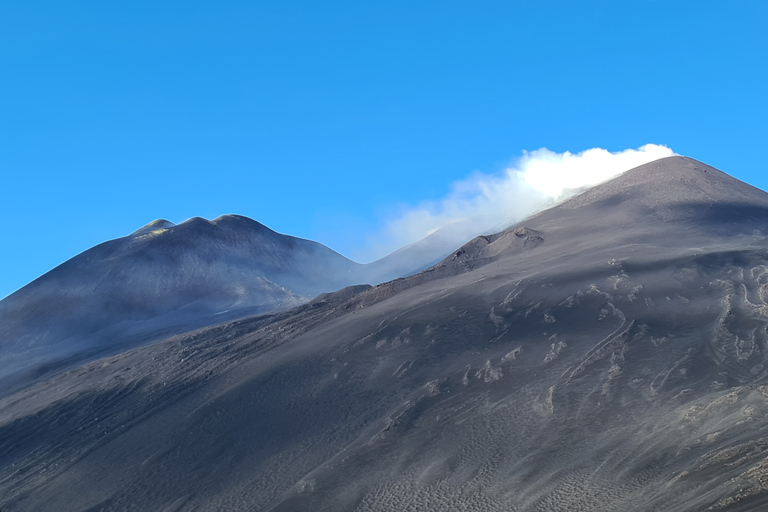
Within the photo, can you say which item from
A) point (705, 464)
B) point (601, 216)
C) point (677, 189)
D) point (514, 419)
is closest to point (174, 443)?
point (514, 419)

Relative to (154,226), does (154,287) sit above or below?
below

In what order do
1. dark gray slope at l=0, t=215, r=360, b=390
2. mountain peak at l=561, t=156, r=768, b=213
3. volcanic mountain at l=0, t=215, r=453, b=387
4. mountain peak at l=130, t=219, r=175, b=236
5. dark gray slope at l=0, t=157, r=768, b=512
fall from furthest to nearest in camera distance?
1. mountain peak at l=130, t=219, r=175, b=236
2. dark gray slope at l=0, t=215, r=360, b=390
3. volcanic mountain at l=0, t=215, r=453, b=387
4. mountain peak at l=561, t=156, r=768, b=213
5. dark gray slope at l=0, t=157, r=768, b=512

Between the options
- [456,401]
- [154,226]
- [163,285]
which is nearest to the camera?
[456,401]

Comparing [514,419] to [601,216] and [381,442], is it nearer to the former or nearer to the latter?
[381,442]

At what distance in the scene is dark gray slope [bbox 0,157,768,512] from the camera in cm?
3148

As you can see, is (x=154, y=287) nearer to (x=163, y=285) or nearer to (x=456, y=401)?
(x=163, y=285)

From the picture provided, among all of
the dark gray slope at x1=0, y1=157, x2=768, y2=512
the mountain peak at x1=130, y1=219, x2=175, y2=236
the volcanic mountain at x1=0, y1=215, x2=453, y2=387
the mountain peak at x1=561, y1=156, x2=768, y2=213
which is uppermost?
the mountain peak at x1=130, y1=219, x2=175, y2=236

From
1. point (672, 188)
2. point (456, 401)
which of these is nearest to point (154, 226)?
point (672, 188)

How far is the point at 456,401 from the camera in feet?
137

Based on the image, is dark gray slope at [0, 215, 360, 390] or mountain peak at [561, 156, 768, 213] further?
dark gray slope at [0, 215, 360, 390]

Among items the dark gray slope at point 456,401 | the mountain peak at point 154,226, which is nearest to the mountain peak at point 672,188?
the dark gray slope at point 456,401

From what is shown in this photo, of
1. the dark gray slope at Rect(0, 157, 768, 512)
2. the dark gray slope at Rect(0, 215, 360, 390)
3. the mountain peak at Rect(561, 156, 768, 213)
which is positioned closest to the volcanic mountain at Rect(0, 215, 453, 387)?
the dark gray slope at Rect(0, 215, 360, 390)

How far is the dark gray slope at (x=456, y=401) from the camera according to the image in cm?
3148

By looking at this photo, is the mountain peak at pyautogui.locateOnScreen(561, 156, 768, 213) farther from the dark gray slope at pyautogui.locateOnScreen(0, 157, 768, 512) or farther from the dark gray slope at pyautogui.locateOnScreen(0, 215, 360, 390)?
the dark gray slope at pyautogui.locateOnScreen(0, 215, 360, 390)
